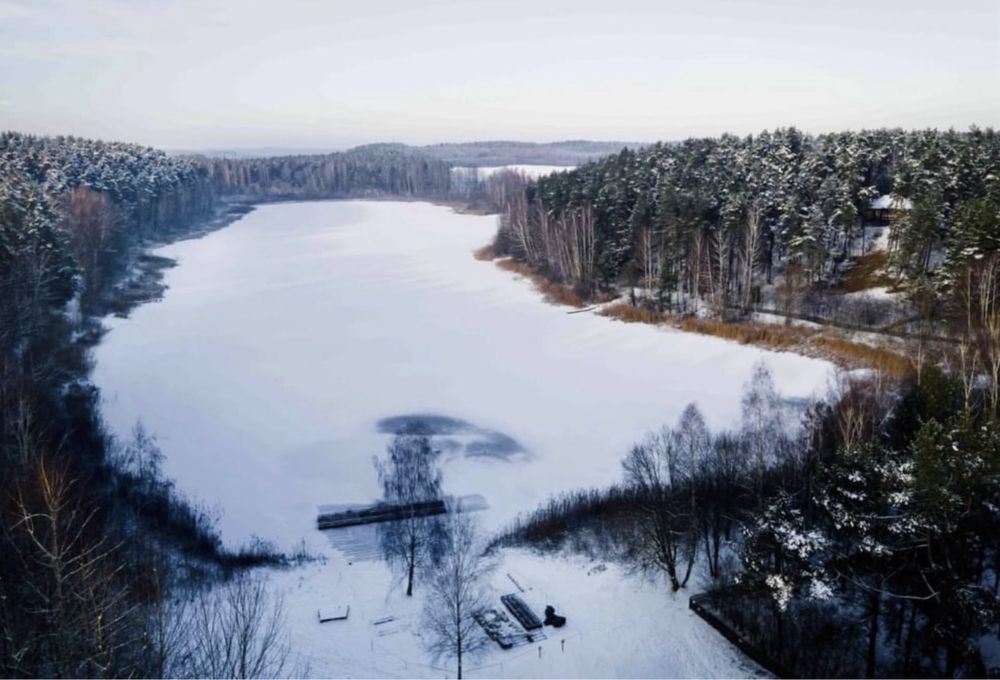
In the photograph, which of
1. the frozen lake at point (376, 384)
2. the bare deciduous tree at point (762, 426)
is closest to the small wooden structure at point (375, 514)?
the frozen lake at point (376, 384)

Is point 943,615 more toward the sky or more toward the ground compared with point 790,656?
more toward the sky

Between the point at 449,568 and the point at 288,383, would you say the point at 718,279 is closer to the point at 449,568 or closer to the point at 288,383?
the point at 288,383

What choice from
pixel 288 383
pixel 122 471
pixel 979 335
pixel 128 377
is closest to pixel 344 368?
pixel 288 383

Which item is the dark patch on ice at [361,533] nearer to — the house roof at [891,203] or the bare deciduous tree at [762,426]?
the bare deciduous tree at [762,426]

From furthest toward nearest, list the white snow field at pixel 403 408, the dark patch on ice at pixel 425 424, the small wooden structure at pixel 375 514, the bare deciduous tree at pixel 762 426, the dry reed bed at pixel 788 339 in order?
the dry reed bed at pixel 788 339
the dark patch on ice at pixel 425 424
the small wooden structure at pixel 375 514
the bare deciduous tree at pixel 762 426
the white snow field at pixel 403 408

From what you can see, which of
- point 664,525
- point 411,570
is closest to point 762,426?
point 664,525
